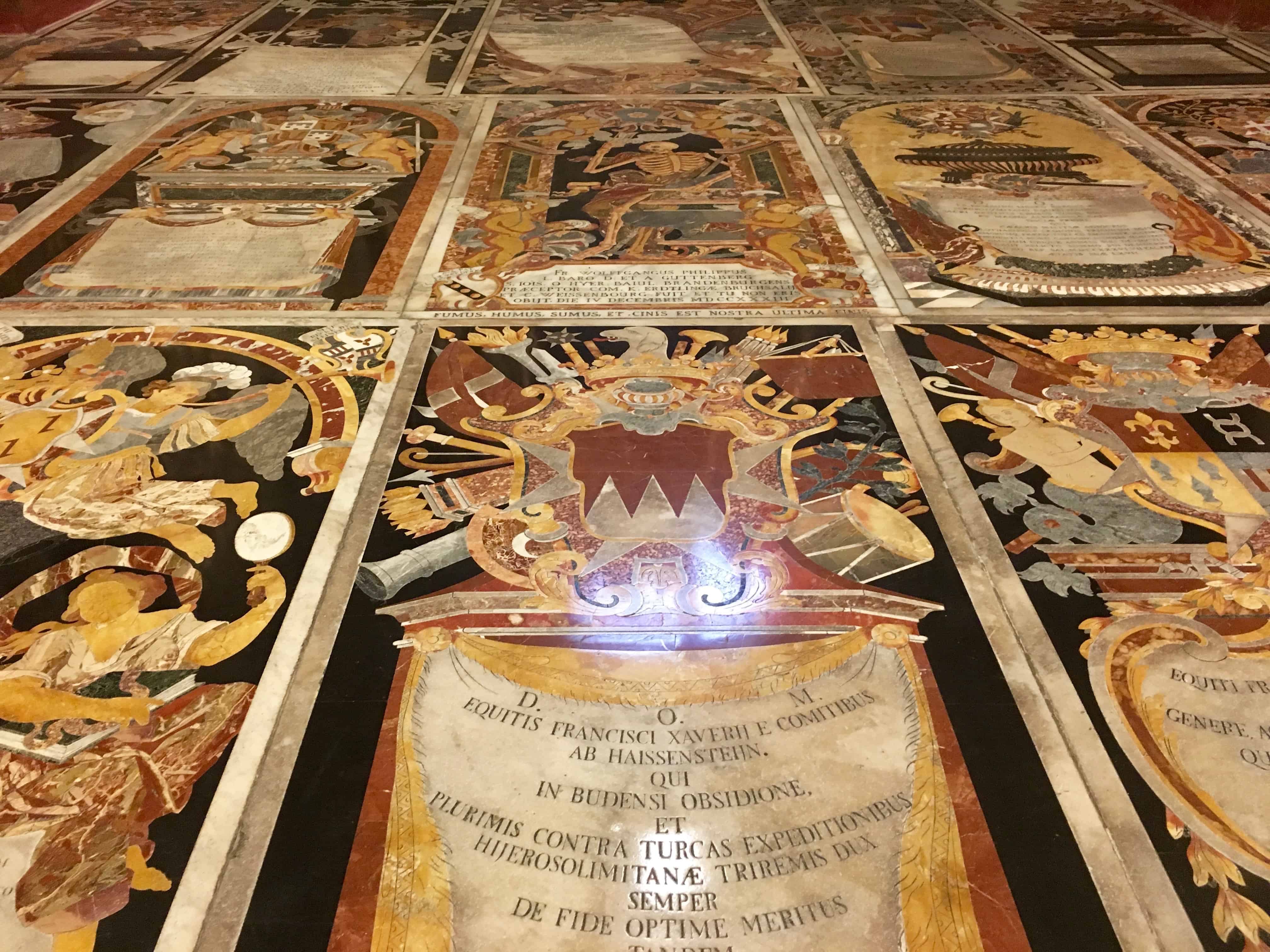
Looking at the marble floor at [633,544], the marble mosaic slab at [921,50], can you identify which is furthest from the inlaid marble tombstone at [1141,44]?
the marble floor at [633,544]

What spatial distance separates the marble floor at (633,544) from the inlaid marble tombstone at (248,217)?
0.04 metres

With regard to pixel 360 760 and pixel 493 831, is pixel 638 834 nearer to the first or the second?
pixel 493 831

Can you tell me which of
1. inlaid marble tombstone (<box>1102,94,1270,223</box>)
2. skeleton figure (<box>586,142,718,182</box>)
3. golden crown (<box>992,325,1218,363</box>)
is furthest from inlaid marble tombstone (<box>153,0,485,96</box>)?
inlaid marble tombstone (<box>1102,94,1270,223</box>)

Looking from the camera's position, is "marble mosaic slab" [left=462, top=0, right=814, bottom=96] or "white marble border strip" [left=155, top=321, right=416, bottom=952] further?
"marble mosaic slab" [left=462, top=0, right=814, bottom=96]

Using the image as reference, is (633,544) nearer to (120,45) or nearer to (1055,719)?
(1055,719)

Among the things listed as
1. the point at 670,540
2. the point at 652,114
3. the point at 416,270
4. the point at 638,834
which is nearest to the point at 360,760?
the point at 638,834

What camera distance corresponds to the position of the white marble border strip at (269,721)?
2.22 metres

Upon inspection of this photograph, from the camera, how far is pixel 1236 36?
908 centimetres

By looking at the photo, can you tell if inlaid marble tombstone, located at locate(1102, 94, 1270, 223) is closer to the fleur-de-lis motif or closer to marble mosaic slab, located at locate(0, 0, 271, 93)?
the fleur-de-lis motif

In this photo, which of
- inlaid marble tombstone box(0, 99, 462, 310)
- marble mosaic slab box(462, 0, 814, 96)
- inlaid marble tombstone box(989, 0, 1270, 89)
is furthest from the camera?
inlaid marble tombstone box(989, 0, 1270, 89)

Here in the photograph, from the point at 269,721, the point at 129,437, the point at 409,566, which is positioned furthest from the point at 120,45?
the point at 269,721

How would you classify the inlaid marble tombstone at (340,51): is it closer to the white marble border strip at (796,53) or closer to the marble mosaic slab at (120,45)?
the marble mosaic slab at (120,45)

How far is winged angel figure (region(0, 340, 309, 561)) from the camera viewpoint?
3.35 m

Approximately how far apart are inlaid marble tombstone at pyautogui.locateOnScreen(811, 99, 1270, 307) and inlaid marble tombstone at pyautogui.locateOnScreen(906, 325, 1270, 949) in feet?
1.59
